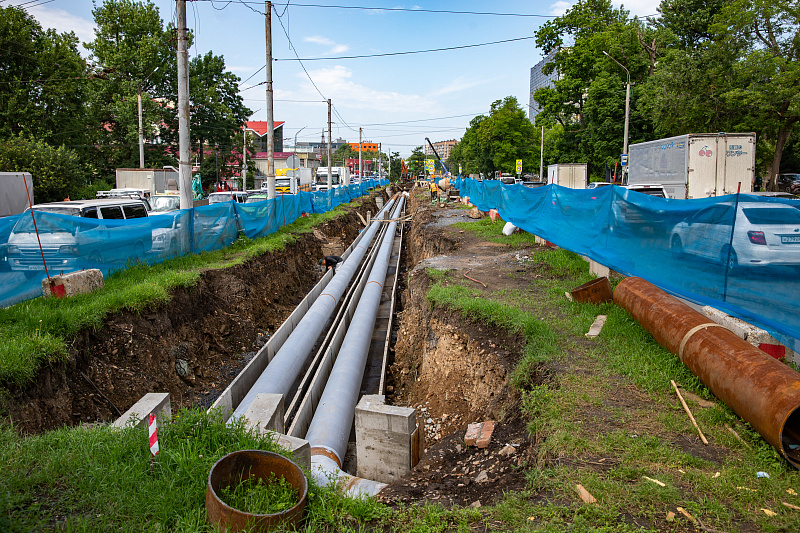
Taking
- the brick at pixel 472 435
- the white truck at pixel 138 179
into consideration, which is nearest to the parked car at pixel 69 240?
the brick at pixel 472 435

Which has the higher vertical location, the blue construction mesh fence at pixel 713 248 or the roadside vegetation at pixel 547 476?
the blue construction mesh fence at pixel 713 248

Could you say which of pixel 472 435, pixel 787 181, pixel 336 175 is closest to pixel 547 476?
pixel 472 435

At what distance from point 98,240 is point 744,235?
34.1 ft

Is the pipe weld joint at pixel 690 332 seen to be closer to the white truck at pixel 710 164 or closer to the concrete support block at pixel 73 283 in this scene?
the concrete support block at pixel 73 283

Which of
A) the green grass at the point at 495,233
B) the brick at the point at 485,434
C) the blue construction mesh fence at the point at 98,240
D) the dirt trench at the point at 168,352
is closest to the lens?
the brick at the point at 485,434

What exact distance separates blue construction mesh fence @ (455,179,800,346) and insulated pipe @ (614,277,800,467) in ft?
1.75

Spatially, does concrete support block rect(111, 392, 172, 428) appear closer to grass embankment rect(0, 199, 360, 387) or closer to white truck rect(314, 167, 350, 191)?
grass embankment rect(0, 199, 360, 387)

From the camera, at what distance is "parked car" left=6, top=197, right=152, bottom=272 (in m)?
8.13

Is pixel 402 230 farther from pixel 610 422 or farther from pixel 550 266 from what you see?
pixel 610 422

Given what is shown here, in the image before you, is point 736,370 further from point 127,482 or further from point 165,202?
point 165,202

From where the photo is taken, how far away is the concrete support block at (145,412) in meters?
4.53

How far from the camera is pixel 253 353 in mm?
11375

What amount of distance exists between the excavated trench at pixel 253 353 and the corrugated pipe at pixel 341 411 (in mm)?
667

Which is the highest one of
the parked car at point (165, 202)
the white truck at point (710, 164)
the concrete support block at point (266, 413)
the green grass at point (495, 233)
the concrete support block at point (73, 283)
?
the white truck at point (710, 164)
